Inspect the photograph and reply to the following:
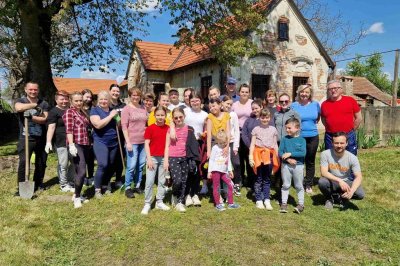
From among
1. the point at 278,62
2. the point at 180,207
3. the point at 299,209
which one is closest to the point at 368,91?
the point at 278,62

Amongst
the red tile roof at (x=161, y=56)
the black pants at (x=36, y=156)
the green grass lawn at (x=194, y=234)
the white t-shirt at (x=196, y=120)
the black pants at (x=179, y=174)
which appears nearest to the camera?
the green grass lawn at (x=194, y=234)

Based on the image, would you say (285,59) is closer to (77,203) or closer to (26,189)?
(77,203)

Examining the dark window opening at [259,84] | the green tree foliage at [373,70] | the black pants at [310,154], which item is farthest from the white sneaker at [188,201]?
the green tree foliage at [373,70]

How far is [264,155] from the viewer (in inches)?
209

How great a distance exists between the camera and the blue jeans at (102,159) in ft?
18.4

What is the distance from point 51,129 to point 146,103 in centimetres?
175

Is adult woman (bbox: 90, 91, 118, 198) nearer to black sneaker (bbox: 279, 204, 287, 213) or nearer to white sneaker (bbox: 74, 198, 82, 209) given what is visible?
white sneaker (bbox: 74, 198, 82, 209)

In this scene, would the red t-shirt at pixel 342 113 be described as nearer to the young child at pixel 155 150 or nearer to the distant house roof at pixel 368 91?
the young child at pixel 155 150

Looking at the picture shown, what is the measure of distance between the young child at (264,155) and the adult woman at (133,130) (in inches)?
75.2

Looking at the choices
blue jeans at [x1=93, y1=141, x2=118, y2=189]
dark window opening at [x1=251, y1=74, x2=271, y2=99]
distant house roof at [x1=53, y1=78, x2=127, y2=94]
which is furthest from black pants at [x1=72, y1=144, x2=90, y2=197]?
distant house roof at [x1=53, y1=78, x2=127, y2=94]

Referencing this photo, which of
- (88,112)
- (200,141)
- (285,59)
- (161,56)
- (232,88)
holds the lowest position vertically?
(200,141)

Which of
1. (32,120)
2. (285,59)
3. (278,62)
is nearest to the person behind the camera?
(32,120)

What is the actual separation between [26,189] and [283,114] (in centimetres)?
461

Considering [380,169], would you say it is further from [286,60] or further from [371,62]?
[371,62]
